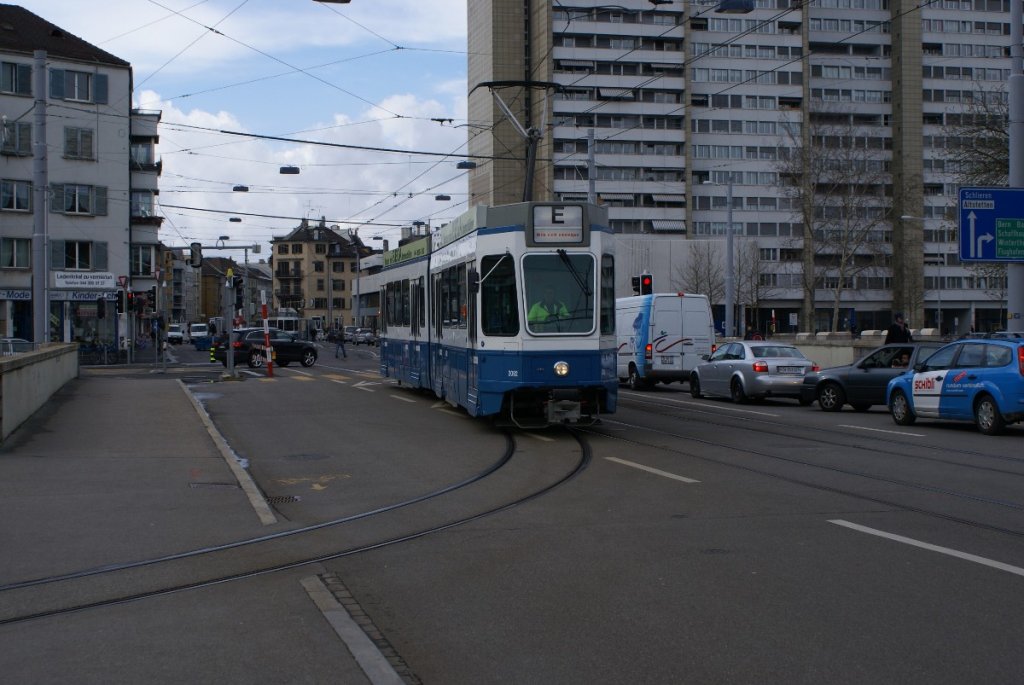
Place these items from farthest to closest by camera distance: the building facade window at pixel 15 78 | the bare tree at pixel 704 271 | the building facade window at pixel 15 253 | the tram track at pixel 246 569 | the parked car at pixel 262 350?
the bare tree at pixel 704 271 → the building facade window at pixel 15 253 → the building facade window at pixel 15 78 → the parked car at pixel 262 350 → the tram track at pixel 246 569

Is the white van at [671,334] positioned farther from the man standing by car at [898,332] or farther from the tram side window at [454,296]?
the tram side window at [454,296]

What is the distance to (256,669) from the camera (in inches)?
214

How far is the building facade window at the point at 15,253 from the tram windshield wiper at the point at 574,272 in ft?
159

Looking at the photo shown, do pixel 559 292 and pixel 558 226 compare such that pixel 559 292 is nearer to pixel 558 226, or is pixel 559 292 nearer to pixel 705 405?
pixel 558 226

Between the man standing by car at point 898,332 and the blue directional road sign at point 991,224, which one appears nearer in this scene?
the blue directional road sign at point 991,224

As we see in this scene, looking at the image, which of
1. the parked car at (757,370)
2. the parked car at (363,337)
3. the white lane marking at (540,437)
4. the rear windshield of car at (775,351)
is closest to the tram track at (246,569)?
the white lane marking at (540,437)

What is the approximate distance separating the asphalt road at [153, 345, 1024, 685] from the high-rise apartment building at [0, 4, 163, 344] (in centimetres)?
4574

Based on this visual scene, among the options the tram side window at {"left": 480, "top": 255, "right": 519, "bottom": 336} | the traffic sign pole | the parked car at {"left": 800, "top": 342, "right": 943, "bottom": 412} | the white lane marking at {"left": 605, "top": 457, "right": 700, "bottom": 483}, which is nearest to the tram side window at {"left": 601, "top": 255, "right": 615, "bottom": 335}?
the tram side window at {"left": 480, "top": 255, "right": 519, "bottom": 336}

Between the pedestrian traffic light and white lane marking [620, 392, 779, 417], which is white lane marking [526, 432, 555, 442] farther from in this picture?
the pedestrian traffic light

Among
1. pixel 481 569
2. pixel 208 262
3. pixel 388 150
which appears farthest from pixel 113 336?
pixel 208 262

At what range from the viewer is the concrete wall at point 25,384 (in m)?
15.2

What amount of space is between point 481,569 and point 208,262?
193592 mm

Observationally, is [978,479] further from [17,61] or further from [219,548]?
[17,61]

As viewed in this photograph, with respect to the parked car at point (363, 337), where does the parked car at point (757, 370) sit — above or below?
below
